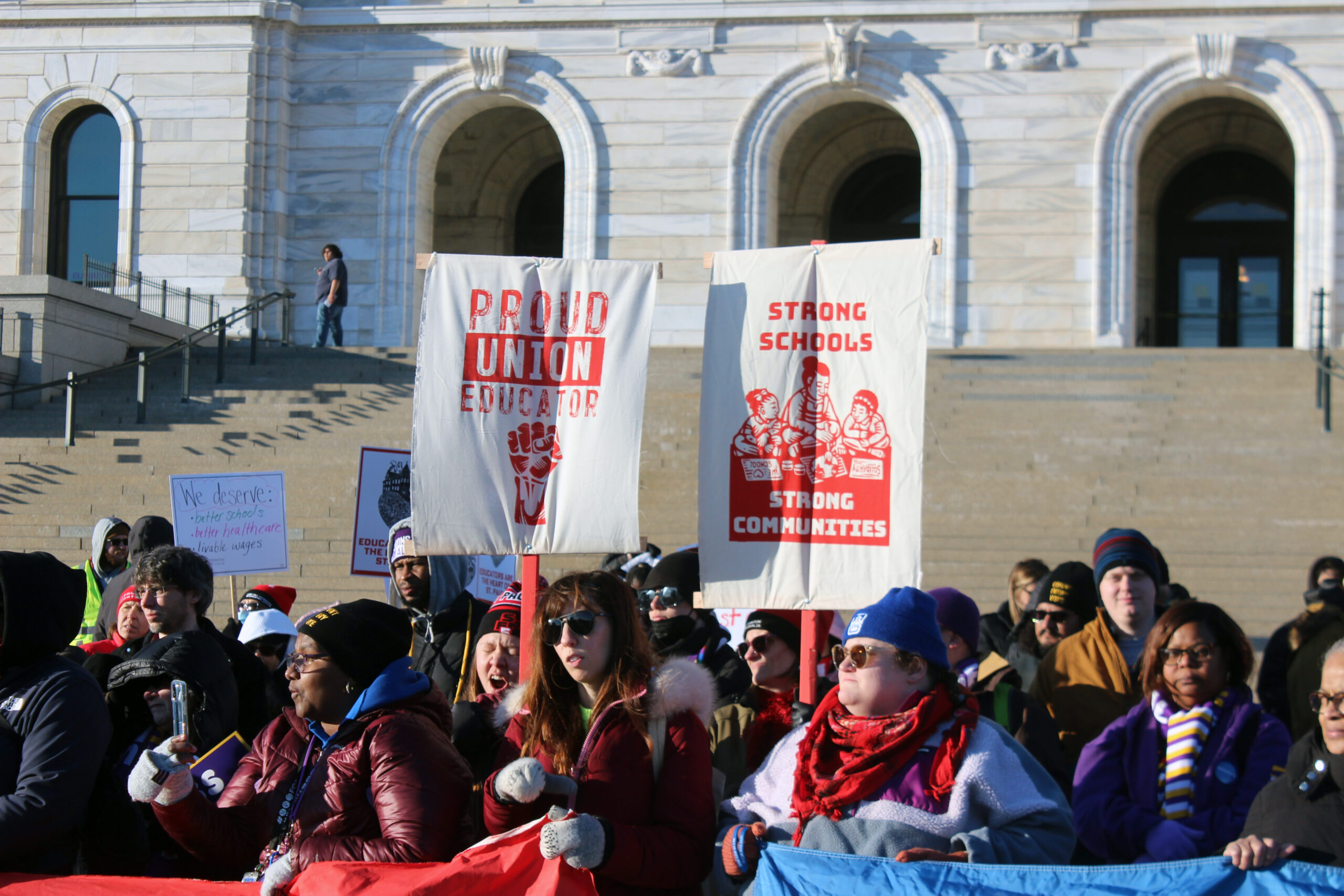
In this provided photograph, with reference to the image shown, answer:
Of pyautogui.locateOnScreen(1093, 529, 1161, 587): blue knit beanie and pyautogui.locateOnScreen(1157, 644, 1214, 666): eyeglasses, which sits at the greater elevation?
pyautogui.locateOnScreen(1093, 529, 1161, 587): blue knit beanie

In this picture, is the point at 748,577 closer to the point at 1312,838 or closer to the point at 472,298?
the point at 472,298

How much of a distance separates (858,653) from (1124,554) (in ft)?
6.39

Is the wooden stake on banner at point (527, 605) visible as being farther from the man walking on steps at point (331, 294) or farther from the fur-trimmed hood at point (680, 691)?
the man walking on steps at point (331, 294)

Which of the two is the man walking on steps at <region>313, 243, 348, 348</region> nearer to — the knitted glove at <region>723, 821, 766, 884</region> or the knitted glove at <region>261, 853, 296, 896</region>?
the knitted glove at <region>261, 853, 296, 896</region>

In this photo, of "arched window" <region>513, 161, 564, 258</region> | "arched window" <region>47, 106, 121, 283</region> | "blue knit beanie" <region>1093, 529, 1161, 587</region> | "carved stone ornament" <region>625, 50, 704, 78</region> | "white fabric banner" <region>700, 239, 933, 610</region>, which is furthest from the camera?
"arched window" <region>513, 161, 564, 258</region>

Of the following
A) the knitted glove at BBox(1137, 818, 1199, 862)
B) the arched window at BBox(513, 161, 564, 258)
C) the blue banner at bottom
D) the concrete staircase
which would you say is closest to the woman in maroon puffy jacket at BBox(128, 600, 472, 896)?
the blue banner at bottom

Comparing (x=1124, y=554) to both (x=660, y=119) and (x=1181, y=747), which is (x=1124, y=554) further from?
(x=660, y=119)

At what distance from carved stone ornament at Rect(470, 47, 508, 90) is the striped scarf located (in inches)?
734

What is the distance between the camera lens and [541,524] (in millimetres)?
6047

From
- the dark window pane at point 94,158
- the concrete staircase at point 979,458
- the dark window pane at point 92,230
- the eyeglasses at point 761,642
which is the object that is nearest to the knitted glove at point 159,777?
the eyeglasses at point 761,642

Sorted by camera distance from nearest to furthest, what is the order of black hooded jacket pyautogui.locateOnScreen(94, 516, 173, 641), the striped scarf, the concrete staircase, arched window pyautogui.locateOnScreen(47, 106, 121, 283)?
the striped scarf
black hooded jacket pyautogui.locateOnScreen(94, 516, 173, 641)
the concrete staircase
arched window pyautogui.locateOnScreen(47, 106, 121, 283)

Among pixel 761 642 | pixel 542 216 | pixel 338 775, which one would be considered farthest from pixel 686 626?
pixel 542 216

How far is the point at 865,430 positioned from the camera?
568 centimetres

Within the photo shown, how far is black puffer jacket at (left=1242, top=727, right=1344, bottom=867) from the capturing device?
353cm
